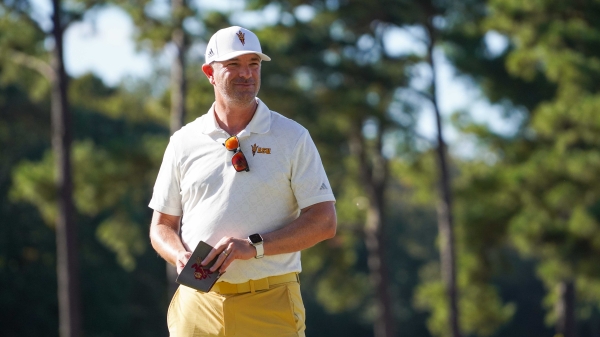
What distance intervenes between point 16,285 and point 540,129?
1524 cm

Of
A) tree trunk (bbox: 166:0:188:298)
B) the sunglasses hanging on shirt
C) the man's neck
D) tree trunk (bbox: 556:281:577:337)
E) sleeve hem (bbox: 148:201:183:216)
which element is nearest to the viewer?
the sunglasses hanging on shirt

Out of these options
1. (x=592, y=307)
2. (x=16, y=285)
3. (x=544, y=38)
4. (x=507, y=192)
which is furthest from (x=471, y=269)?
(x=592, y=307)

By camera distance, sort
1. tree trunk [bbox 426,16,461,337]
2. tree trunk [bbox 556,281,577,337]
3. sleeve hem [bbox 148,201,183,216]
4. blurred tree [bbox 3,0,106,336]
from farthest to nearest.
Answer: tree trunk [bbox 556,281,577,337], tree trunk [bbox 426,16,461,337], blurred tree [bbox 3,0,106,336], sleeve hem [bbox 148,201,183,216]

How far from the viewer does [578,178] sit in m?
17.5

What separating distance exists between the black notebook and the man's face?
0.58 metres

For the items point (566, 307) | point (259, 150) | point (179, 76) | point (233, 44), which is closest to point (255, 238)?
point (259, 150)

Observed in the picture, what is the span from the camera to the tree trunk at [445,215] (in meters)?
19.6

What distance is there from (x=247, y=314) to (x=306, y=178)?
21.4 inches

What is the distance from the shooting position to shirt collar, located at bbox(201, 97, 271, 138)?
12.0ft

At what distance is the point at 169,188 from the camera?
12.5 feet

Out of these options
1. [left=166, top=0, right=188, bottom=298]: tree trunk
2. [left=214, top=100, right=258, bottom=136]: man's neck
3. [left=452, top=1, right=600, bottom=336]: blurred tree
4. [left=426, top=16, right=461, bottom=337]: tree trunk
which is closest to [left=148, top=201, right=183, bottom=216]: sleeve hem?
[left=214, top=100, right=258, bottom=136]: man's neck

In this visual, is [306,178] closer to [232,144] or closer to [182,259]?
[232,144]

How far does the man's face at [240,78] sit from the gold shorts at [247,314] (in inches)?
28.1

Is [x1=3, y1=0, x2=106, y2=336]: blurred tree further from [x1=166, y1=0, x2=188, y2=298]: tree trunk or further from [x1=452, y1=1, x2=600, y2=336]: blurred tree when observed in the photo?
[x1=452, y1=1, x2=600, y2=336]: blurred tree
